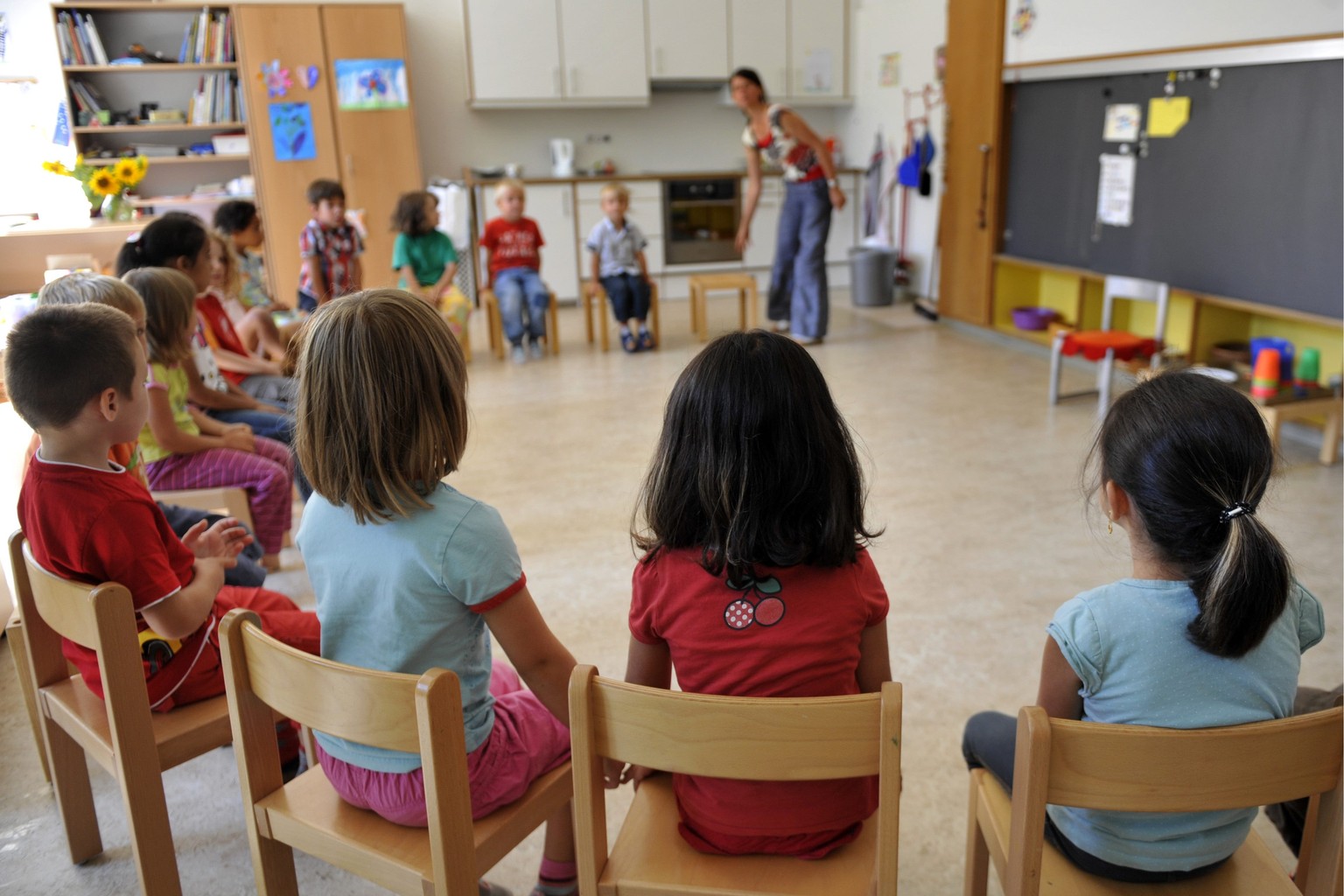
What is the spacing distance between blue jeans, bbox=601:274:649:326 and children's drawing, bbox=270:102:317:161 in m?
2.36

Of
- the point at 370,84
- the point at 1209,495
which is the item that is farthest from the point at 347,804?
the point at 370,84

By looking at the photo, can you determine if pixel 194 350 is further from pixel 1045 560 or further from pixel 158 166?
pixel 158 166

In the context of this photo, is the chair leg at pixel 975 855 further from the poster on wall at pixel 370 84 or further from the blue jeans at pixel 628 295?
the poster on wall at pixel 370 84

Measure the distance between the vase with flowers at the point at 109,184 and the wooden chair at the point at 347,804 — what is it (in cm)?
249

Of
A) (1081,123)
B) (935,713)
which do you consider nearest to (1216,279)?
(1081,123)

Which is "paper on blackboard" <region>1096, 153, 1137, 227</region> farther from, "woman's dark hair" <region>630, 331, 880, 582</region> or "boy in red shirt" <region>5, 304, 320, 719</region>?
"boy in red shirt" <region>5, 304, 320, 719</region>

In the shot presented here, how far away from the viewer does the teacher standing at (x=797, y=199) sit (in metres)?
5.50

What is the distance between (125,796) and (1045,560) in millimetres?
2324

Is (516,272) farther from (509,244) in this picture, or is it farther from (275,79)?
(275,79)

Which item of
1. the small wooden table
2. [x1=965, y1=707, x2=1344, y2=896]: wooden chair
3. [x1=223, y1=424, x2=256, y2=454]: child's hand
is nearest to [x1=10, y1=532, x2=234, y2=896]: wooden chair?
[x1=965, y1=707, x2=1344, y2=896]: wooden chair

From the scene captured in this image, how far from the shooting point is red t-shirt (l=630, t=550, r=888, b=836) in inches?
45.0

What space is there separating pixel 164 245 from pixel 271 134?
13.9 feet

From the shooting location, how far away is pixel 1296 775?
3.13 ft

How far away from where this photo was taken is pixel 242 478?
8.43 ft
